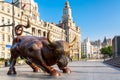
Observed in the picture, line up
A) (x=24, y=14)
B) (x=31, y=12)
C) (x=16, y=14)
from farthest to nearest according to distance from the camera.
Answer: (x=31, y=12) → (x=24, y=14) → (x=16, y=14)

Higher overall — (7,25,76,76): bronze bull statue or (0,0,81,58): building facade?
(0,0,81,58): building facade

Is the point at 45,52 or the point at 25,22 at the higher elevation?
the point at 25,22

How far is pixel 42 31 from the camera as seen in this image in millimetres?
106500

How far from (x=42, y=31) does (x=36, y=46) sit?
9255 cm

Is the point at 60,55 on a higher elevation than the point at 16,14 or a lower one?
lower

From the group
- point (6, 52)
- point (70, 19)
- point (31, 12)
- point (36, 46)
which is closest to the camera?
point (36, 46)

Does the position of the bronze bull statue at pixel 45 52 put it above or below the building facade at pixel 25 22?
below

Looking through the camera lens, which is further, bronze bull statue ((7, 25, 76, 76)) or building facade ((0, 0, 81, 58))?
building facade ((0, 0, 81, 58))

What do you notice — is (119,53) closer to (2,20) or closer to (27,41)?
(2,20)

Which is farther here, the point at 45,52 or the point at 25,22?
the point at 25,22

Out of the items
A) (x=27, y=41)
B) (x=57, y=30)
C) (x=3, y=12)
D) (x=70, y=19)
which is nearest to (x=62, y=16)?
(x=70, y=19)

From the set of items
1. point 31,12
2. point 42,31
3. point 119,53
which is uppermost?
point 31,12

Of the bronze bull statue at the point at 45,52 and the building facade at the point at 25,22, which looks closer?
the bronze bull statue at the point at 45,52

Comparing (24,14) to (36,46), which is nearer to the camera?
(36,46)
